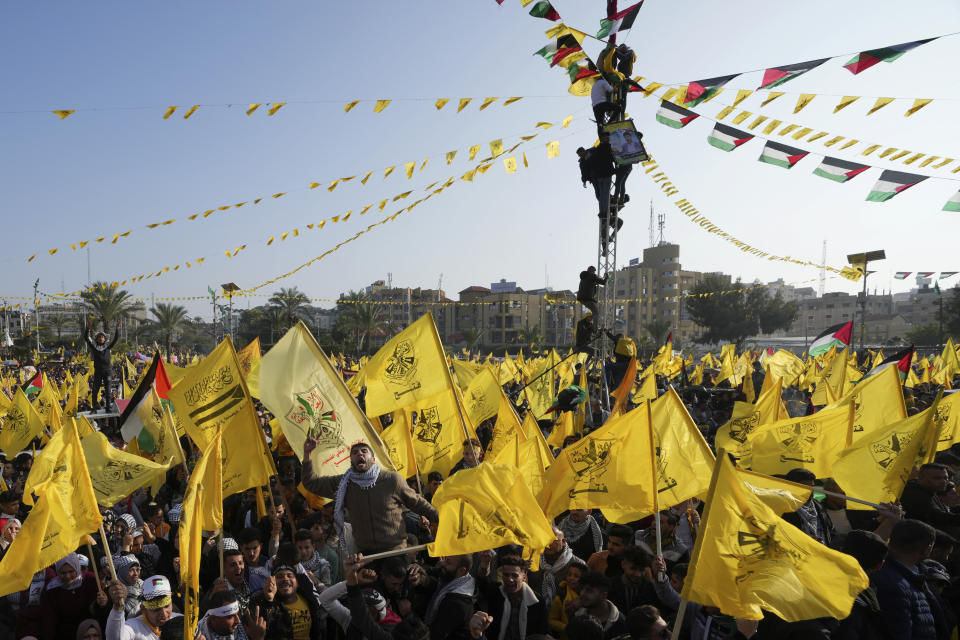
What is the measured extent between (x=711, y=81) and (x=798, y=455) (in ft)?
19.2

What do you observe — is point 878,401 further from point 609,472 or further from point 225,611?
point 225,611

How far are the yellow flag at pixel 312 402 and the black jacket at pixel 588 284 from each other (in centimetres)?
661

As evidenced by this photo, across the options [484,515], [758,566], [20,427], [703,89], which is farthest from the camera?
[20,427]

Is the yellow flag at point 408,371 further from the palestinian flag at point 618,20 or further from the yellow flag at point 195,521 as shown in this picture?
the palestinian flag at point 618,20

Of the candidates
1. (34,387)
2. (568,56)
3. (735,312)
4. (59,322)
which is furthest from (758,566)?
(59,322)

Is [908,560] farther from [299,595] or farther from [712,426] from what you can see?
[712,426]

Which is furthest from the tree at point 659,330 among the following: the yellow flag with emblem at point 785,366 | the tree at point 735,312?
the yellow flag with emblem at point 785,366

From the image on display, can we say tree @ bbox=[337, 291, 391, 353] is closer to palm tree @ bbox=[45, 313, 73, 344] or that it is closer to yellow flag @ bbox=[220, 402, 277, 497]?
palm tree @ bbox=[45, 313, 73, 344]

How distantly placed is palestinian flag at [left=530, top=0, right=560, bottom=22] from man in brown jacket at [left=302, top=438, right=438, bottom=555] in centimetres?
780

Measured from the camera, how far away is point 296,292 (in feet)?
193

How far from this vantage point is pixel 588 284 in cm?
1174

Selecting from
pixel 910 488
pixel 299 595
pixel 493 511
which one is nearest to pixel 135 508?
pixel 299 595

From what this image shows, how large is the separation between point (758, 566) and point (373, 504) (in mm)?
2925

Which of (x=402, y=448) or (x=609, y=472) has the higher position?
(x=609, y=472)
